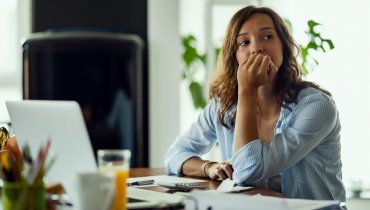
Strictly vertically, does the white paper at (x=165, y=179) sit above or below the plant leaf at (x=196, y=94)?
above

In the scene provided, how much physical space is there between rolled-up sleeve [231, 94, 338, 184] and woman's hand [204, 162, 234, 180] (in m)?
0.09

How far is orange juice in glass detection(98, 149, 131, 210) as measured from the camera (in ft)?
4.38

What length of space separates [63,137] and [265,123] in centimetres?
95

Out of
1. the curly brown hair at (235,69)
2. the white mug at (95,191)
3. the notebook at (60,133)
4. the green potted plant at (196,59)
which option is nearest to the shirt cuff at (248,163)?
the curly brown hair at (235,69)

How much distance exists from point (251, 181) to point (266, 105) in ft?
1.34

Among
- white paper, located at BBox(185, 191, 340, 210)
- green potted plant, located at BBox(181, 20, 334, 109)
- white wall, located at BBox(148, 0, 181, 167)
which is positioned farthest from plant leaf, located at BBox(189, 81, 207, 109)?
white paper, located at BBox(185, 191, 340, 210)

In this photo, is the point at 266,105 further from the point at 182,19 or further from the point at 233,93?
the point at 182,19

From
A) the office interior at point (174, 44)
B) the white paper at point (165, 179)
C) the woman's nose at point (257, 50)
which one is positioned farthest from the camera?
the office interior at point (174, 44)

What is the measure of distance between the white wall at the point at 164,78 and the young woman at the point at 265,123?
1.73m

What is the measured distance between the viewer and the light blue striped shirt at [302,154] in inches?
75.9

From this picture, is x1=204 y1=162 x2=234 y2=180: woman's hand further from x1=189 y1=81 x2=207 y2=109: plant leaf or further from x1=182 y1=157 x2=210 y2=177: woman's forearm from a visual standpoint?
x1=189 y1=81 x2=207 y2=109: plant leaf

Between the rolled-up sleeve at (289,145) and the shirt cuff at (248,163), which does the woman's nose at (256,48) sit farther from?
the shirt cuff at (248,163)

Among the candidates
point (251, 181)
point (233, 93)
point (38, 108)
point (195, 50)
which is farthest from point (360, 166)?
point (38, 108)

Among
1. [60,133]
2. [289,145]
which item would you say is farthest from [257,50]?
[60,133]
